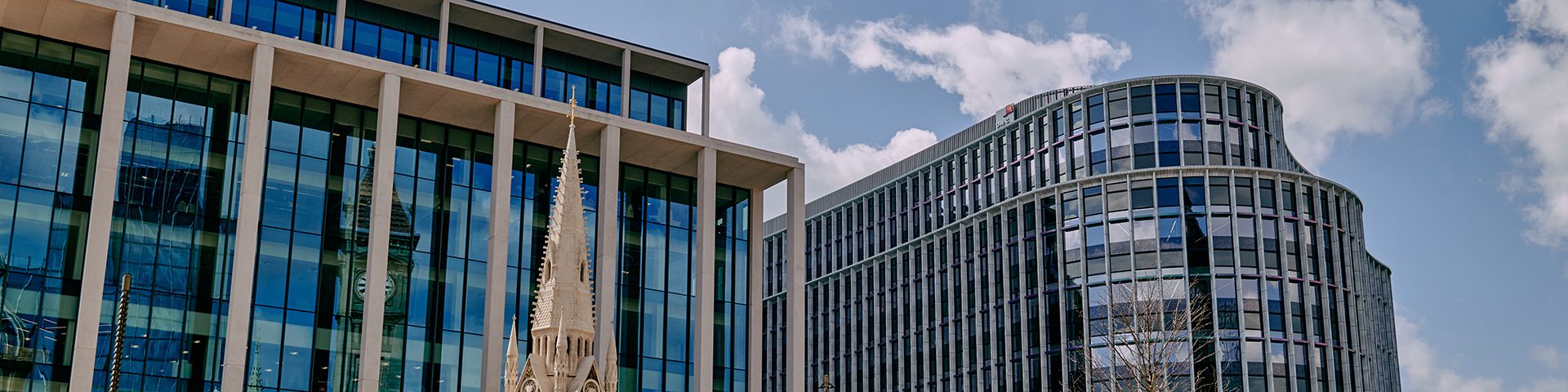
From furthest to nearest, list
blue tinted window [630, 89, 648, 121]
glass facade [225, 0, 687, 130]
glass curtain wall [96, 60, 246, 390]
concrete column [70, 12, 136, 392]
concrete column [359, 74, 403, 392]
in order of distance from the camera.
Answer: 1. blue tinted window [630, 89, 648, 121]
2. glass facade [225, 0, 687, 130]
3. concrete column [359, 74, 403, 392]
4. glass curtain wall [96, 60, 246, 390]
5. concrete column [70, 12, 136, 392]

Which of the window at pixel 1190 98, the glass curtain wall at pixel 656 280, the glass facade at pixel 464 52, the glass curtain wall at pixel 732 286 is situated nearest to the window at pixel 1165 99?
the window at pixel 1190 98

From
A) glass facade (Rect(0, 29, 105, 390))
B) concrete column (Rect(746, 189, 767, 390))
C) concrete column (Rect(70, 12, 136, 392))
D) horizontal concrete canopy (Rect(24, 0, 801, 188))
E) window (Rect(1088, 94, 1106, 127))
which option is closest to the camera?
concrete column (Rect(70, 12, 136, 392))

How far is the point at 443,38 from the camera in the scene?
6397cm

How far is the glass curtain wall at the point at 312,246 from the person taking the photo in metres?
55.1

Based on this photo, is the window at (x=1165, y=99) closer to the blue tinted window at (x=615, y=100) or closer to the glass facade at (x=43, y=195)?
the blue tinted window at (x=615, y=100)

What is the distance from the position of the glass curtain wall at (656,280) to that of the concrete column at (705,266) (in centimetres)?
67

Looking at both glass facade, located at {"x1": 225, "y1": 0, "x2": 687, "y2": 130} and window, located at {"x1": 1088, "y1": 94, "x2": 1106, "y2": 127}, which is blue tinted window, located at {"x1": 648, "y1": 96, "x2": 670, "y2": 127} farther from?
window, located at {"x1": 1088, "y1": 94, "x2": 1106, "y2": 127}

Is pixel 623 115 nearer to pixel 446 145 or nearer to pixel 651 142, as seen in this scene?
pixel 651 142

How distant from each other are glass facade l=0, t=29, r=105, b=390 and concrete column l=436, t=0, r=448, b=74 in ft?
42.9

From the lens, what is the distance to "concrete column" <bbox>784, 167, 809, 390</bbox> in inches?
2586

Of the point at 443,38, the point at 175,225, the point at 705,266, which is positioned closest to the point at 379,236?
the point at 175,225

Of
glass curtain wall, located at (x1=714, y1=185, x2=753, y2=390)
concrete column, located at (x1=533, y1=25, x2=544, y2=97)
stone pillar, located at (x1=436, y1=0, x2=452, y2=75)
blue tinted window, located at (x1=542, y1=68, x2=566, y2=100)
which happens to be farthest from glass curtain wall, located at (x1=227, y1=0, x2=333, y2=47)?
glass curtain wall, located at (x1=714, y1=185, x2=753, y2=390)

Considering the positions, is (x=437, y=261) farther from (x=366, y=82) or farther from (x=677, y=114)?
(x=677, y=114)

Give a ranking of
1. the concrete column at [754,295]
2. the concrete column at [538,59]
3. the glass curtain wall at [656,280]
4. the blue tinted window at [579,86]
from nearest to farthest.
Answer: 1. the glass curtain wall at [656,280]
2. the concrete column at [754,295]
3. the concrete column at [538,59]
4. the blue tinted window at [579,86]
